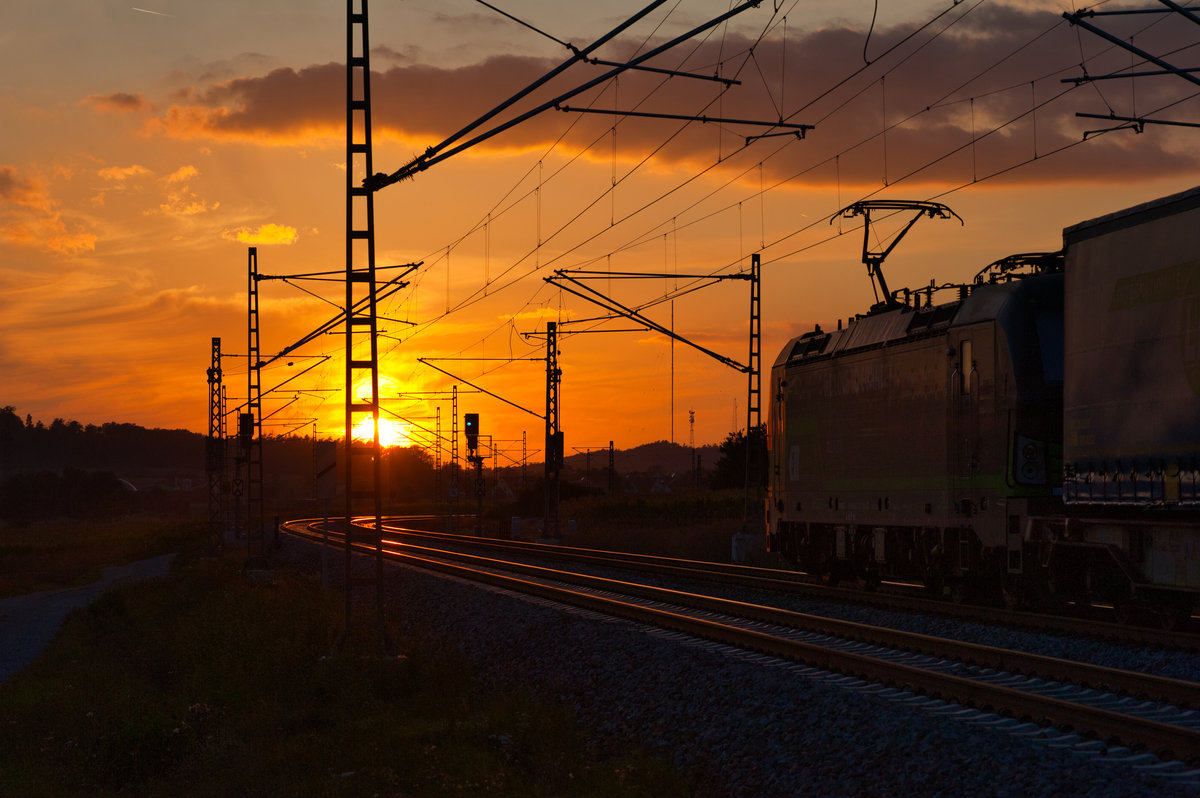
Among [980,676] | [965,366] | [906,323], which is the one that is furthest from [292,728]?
[906,323]

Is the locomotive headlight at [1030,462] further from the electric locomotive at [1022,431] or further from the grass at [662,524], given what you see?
the grass at [662,524]

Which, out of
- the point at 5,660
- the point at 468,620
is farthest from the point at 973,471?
the point at 5,660

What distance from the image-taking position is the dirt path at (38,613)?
38.5m

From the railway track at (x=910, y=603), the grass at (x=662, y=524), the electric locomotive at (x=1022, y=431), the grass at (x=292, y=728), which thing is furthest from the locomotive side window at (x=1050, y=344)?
the grass at (x=662, y=524)

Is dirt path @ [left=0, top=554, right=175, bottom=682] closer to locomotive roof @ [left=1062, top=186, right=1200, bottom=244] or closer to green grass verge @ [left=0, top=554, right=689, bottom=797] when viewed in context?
green grass verge @ [left=0, top=554, right=689, bottom=797]

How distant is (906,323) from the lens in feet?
71.6

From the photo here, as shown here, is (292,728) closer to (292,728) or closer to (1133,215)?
(292,728)

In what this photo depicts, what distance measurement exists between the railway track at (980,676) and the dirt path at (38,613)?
2291 centimetres

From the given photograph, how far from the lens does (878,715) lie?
10.8 m

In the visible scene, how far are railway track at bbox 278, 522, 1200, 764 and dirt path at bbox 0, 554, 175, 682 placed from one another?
22.9 m

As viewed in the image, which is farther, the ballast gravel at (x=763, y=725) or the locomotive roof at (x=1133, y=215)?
the locomotive roof at (x=1133, y=215)

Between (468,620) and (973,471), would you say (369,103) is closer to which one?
(468,620)

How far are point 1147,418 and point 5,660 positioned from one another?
34.8 meters

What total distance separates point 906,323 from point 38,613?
44410 millimetres
